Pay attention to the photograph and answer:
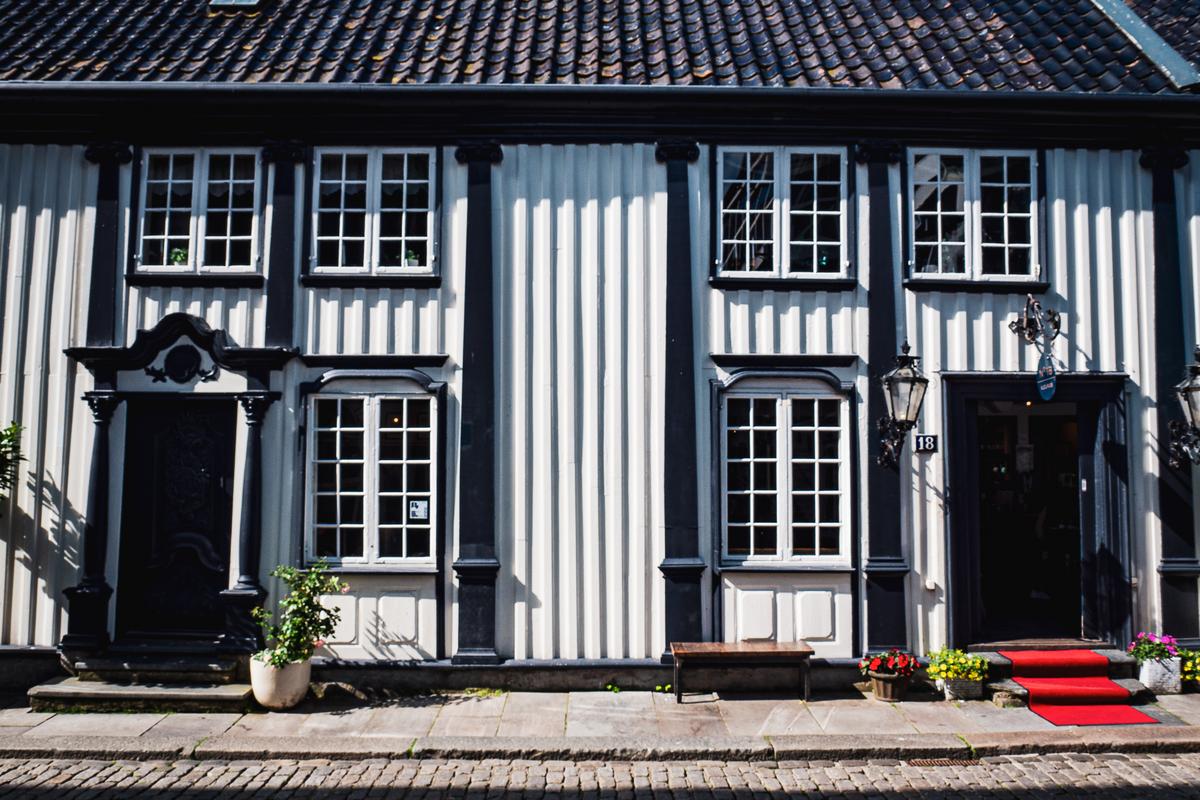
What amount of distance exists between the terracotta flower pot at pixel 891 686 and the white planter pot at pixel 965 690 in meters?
0.42

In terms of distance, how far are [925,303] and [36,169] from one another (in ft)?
30.7

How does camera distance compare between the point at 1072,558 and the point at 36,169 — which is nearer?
the point at 36,169

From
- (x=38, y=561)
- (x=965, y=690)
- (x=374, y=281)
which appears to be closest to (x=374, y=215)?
(x=374, y=281)

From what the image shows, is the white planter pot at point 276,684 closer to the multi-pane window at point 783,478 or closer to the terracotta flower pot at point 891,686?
the multi-pane window at point 783,478

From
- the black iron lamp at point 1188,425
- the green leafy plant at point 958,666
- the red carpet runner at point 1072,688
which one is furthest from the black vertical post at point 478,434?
the black iron lamp at point 1188,425

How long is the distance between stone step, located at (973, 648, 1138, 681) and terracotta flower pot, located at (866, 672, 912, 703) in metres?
0.90

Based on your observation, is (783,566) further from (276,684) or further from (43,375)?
(43,375)

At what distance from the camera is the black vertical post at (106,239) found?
9.09 m

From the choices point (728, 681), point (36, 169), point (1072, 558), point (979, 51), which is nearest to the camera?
point (728, 681)

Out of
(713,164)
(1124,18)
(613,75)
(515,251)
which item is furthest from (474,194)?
(1124,18)

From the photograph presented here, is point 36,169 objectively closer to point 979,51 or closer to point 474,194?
point 474,194

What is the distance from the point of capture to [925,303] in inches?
362

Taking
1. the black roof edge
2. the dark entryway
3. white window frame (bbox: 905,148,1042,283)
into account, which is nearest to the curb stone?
the dark entryway

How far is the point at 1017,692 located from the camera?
27.2 ft
